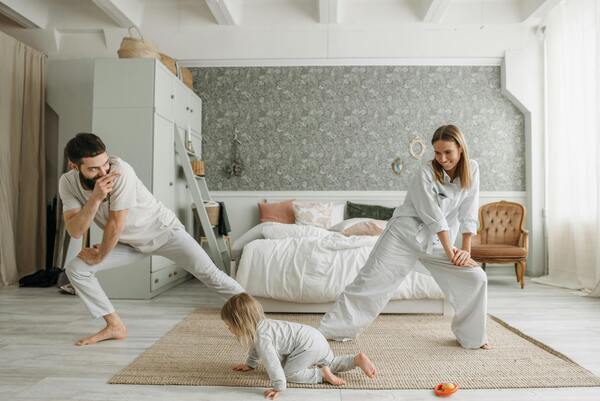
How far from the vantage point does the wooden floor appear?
1.97 meters

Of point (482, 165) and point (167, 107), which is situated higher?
point (167, 107)

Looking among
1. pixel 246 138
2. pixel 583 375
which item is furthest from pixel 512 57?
pixel 583 375

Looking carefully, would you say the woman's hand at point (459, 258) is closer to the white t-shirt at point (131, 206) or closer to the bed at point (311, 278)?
the bed at point (311, 278)

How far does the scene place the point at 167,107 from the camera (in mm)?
4480

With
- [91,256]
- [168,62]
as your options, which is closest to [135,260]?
[91,256]

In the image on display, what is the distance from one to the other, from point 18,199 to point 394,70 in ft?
14.6

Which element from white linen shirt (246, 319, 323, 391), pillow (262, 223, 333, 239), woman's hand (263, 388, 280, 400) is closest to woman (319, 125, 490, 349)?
white linen shirt (246, 319, 323, 391)

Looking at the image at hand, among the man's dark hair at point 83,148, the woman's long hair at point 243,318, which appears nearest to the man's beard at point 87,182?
the man's dark hair at point 83,148

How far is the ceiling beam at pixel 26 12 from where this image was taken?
193 inches

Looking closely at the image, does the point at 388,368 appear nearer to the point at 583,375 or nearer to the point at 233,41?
the point at 583,375

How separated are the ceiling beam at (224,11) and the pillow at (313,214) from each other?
2280mm

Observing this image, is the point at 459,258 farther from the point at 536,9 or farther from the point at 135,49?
the point at 536,9

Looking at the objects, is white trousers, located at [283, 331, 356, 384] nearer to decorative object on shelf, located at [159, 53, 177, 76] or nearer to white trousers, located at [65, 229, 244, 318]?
white trousers, located at [65, 229, 244, 318]

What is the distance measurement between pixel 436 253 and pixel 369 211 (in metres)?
2.78
